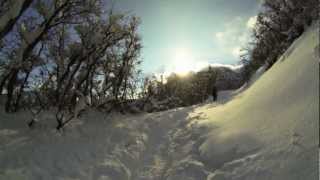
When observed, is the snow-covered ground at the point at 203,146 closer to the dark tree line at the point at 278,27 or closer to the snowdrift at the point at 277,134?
the snowdrift at the point at 277,134

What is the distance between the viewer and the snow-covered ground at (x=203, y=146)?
30.2ft

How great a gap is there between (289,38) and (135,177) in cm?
1780

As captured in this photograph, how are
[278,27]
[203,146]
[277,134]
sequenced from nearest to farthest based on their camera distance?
[277,134] < [203,146] < [278,27]

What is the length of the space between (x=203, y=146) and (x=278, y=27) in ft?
70.7

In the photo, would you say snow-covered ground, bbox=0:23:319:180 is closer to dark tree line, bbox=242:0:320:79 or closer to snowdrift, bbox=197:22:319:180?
snowdrift, bbox=197:22:319:180

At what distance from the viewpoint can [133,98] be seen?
32.7m

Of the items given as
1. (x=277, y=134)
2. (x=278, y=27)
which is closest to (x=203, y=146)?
(x=277, y=134)

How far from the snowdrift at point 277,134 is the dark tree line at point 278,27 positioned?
7.44 m

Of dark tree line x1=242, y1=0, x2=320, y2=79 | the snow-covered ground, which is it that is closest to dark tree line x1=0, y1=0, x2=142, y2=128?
the snow-covered ground

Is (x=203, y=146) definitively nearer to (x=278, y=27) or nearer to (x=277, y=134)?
(x=277, y=134)

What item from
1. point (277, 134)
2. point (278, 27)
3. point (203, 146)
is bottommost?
point (203, 146)

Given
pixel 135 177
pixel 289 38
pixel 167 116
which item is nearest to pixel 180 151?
pixel 135 177

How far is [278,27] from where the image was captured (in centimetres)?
3106

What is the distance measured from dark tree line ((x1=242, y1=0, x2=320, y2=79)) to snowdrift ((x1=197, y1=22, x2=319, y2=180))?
7439mm
